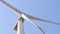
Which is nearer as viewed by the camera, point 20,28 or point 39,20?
point 20,28

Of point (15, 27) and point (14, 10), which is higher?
point (14, 10)

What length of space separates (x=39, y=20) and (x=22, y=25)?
3.74 ft

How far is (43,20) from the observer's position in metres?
11.6

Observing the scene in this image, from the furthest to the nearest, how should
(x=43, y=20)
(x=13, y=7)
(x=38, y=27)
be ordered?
1. (x=43, y=20)
2. (x=13, y=7)
3. (x=38, y=27)

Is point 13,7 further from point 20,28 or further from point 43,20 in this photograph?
point 43,20

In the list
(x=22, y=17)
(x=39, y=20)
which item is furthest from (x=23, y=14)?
(x=39, y=20)

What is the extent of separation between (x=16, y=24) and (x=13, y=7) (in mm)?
1016

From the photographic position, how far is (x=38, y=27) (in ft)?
33.2

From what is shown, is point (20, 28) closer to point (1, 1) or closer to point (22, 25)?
point (22, 25)

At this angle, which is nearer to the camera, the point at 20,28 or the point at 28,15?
the point at 20,28

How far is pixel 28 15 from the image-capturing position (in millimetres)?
11359

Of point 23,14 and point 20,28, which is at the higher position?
point 23,14

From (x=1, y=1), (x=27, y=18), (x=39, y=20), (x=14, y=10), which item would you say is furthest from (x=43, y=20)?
(x=1, y=1)

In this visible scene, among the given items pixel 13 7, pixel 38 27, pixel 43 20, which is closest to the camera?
pixel 38 27
